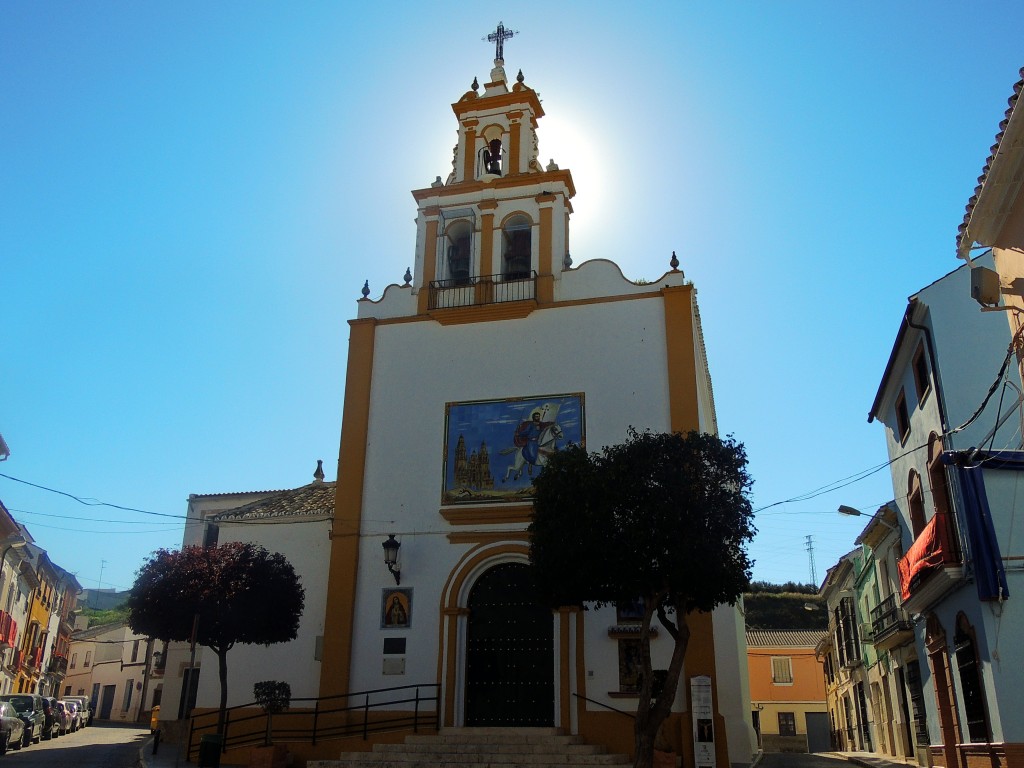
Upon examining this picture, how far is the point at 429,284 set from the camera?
20812mm

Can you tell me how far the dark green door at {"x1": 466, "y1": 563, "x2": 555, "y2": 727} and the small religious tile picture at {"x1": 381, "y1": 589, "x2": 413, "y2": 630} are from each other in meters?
1.23

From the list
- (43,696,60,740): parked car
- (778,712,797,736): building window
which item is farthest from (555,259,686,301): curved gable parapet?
(778,712,797,736): building window

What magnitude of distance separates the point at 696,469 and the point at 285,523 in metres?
10.1

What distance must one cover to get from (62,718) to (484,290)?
59.7ft

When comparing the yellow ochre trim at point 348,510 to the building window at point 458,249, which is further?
the building window at point 458,249

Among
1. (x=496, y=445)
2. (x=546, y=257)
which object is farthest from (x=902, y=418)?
(x=496, y=445)

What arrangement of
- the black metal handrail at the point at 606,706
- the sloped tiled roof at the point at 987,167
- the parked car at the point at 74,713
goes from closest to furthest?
the sloped tiled roof at the point at 987,167 < the black metal handrail at the point at 606,706 < the parked car at the point at 74,713

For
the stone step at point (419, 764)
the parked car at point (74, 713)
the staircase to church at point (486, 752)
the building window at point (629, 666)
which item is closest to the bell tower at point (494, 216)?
the building window at point (629, 666)

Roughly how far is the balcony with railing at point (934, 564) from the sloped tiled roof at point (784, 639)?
3396 cm

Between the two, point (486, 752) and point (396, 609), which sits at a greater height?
point (396, 609)

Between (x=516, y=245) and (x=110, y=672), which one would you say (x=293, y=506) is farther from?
(x=110, y=672)

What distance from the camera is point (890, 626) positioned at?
21.6 meters

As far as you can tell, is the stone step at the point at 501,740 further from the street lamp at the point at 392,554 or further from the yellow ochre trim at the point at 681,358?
the yellow ochre trim at the point at 681,358

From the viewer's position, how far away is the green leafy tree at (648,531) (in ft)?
44.7
